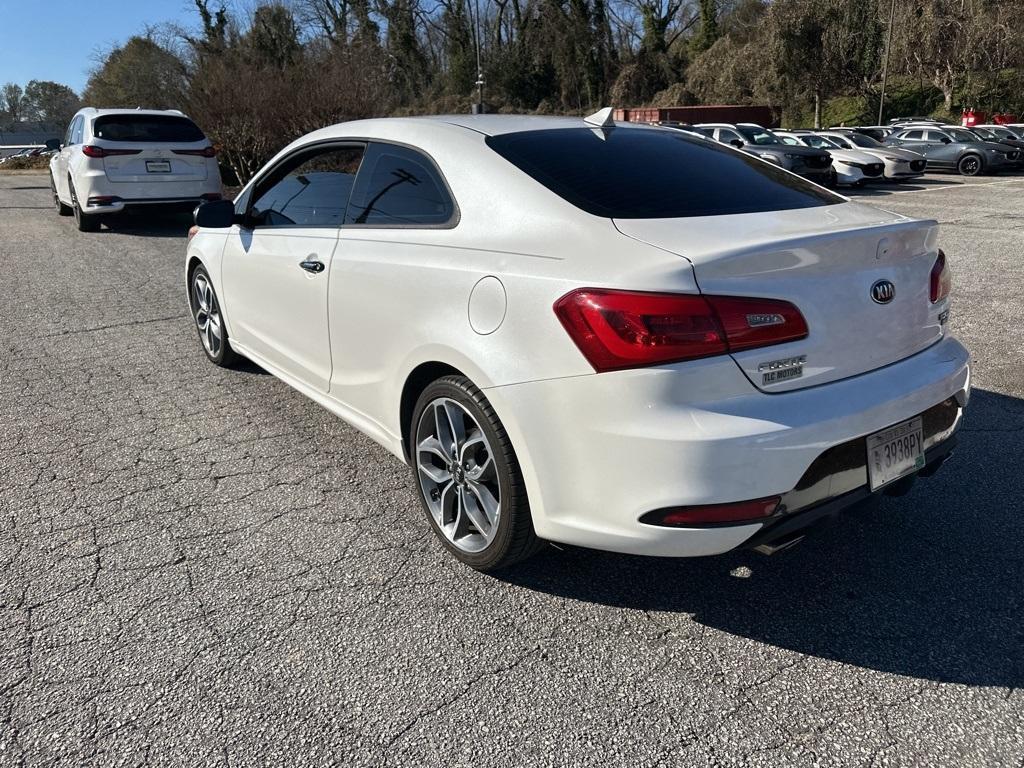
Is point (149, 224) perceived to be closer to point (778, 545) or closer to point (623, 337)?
point (623, 337)

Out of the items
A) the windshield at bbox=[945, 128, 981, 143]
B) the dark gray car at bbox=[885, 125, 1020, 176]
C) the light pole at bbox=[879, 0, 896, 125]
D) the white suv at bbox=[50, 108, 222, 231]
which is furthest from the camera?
the light pole at bbox=[879, 0, 896, 125]

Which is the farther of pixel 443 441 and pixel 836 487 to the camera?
pixel 443 441

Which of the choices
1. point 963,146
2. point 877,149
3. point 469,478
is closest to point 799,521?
point 469,478

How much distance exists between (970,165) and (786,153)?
29.7 ft

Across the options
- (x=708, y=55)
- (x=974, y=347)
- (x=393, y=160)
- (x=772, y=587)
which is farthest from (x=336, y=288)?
(x=708, y=55)

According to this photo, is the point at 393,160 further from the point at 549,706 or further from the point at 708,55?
the point at 708,55

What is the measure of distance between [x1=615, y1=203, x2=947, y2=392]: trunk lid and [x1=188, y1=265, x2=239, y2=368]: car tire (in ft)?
11.0

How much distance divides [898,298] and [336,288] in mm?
2162

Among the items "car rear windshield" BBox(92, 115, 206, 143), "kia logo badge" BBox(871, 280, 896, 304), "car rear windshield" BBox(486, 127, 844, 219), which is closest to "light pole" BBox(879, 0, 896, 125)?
"car rear windshield" BBox(92, 115, 206, 143)

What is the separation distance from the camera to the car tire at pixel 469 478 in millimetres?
2697

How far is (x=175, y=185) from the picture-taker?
1141 cm

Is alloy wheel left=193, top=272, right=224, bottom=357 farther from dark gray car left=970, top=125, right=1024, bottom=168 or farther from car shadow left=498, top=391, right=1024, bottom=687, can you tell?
dark gray car left=970, top=125, right=1024, bottom=168

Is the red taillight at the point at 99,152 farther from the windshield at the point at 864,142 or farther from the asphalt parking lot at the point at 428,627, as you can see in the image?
the windshield at the point at 864,142

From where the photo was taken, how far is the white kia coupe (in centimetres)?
232
